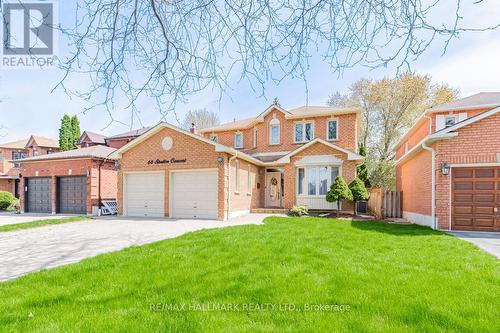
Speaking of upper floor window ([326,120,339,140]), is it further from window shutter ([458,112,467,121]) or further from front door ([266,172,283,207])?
window shutter ([458,112,467,121])

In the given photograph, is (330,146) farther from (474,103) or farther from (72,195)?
(72,195)

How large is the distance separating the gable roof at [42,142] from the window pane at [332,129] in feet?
101

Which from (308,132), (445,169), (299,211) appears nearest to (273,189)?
(308,132)

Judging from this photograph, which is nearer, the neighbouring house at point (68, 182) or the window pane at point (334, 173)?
the window pane at point (334, 173)

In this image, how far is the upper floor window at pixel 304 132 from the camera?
762 inches

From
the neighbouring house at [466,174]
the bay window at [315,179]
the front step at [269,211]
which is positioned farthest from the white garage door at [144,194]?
the neighbouring house at [466,174]

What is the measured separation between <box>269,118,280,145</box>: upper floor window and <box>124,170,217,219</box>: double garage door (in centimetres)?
708

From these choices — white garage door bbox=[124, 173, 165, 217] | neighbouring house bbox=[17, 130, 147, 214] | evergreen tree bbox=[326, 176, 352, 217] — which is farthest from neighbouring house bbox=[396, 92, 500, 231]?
neighbouring house bbox=[17, 130, 147, 214]

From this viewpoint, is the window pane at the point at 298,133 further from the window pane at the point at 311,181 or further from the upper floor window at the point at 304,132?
the window pane at the point at 311,181

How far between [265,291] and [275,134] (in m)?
17.1

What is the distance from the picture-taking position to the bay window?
1664 cm

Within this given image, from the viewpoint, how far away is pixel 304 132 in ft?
63.9

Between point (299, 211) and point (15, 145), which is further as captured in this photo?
point (15, 145)

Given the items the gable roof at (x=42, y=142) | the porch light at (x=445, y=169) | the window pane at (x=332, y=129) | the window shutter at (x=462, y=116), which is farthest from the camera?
the gable roof at (x=42, y=142)
